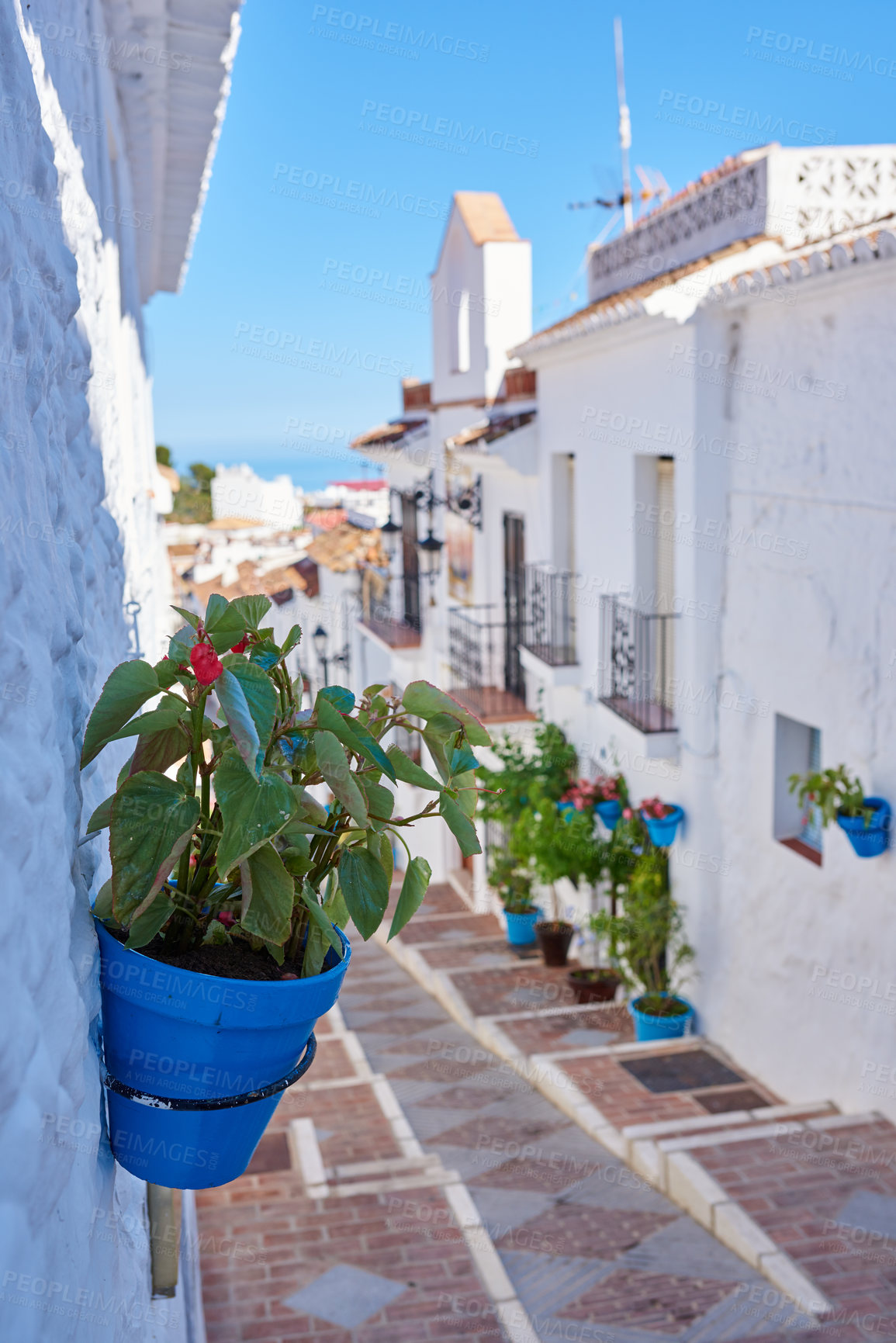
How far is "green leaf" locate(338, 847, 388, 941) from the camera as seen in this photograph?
5.56 feet

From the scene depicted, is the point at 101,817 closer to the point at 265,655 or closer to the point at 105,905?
the point at 105,905

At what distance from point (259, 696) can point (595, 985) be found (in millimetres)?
9738

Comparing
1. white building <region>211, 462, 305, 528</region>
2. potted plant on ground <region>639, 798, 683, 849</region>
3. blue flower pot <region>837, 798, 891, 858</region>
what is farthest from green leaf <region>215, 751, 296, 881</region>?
white building <region>211, 462, 305, 528</region>

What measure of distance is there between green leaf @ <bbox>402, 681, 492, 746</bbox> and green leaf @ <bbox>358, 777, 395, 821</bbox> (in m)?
0.15

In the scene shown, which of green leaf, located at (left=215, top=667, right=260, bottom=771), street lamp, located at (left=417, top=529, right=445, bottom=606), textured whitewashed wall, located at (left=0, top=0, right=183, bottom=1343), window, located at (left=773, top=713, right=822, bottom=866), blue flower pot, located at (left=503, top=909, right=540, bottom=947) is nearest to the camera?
textured whitewashed wall, located at (left=0, top=0, right=183, bottom=1343)

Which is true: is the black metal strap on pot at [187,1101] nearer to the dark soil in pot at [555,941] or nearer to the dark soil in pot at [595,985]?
the dark soil in pot at [595,985]

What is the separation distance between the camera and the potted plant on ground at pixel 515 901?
1289 centimetres

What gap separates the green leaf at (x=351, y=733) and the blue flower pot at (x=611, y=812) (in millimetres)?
9272

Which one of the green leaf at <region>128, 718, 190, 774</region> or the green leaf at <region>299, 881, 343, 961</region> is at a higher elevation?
the green leaf at <region>128, 718, 190, 774</region>

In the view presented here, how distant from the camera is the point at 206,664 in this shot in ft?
4.83

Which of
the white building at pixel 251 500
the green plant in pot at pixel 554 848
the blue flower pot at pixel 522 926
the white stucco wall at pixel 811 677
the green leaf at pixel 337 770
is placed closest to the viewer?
the green leaf at pixel 337 770

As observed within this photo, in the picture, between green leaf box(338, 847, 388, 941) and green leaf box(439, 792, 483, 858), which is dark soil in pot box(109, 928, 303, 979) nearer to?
green leaf box(338, 847, 388, 941)

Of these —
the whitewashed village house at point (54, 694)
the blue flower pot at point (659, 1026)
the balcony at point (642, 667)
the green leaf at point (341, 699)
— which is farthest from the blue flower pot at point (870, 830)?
the green leaf at point (341, 699)

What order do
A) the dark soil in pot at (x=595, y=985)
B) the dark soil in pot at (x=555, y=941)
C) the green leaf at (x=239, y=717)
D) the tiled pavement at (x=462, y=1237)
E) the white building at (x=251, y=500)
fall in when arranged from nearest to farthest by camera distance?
1. the green leaf at (x=239, y=717)
2. the tiled pavement at (x=462, y=1237)
3. the dark soil in pot at (x=595, y=985)
4. the dark soil in pot at (x=555, y=941)
5. the white building at (x=251, y=500)
